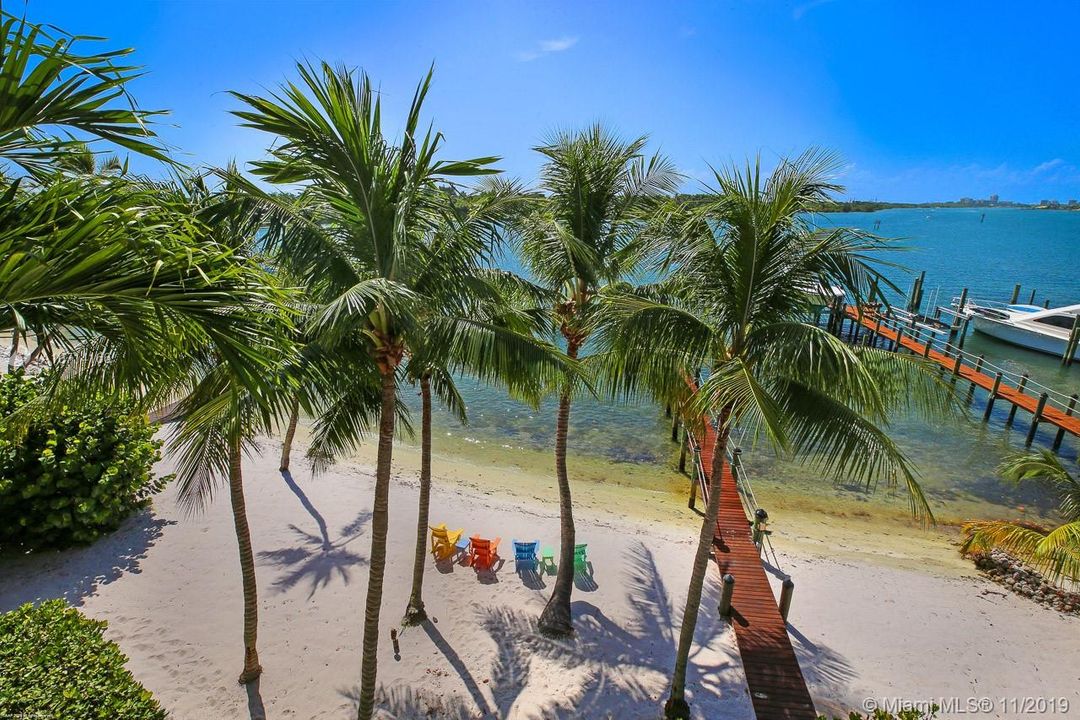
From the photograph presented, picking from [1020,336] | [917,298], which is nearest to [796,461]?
[1020,336]

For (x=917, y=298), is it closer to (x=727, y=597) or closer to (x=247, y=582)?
(x=727, y=597)

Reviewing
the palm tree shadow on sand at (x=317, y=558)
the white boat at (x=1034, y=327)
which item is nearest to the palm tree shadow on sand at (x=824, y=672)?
the palm tree shadow on sand at (x=317, y=558)

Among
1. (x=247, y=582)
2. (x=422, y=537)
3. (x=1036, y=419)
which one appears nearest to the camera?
(x=247, y=582)

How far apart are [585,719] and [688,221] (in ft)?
21.2

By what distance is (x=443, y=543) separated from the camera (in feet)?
34.7

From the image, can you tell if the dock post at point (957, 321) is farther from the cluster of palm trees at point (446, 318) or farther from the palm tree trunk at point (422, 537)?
the palm tree trunk at point (422, 537)

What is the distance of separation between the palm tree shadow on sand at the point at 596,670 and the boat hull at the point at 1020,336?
113ft

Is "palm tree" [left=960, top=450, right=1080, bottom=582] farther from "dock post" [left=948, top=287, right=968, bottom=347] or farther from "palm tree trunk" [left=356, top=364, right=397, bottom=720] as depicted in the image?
"dock post" [left=948, top=287, right=968, bottom=347]

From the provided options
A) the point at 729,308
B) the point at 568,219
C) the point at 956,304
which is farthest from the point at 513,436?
the point at 956,304

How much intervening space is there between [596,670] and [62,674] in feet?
20.6

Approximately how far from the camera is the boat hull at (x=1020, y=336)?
3119cm

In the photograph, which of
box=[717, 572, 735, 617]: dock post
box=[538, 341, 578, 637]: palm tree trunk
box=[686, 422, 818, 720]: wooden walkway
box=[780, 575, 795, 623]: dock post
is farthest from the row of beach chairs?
box=[780, 575, 795, 623]: dock post

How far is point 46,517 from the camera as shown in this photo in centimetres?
939

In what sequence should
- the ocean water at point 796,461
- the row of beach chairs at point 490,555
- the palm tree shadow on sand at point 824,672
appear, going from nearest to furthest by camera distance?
1. the palm tree shadow on sand at point 824,672
2. the row of beach chairs at point 490,555
3. the ocean water at point 796,461
